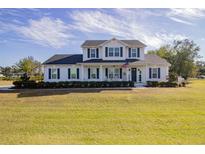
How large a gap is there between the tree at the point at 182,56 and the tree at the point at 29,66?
19263mm

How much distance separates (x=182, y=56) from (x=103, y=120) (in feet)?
123

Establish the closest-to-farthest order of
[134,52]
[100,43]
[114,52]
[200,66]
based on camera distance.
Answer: [114,52], [134,52], [100,43], [200,66]

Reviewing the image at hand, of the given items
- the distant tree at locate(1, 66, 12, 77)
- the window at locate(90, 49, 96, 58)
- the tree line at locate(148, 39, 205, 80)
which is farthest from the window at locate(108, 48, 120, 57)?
the distant tree at locate(1, 66, 12, 77)

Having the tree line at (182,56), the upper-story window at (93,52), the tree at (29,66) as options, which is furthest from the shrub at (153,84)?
the tree at (29,66)

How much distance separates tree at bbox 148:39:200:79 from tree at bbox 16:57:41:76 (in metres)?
19.3

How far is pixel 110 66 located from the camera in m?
29.9

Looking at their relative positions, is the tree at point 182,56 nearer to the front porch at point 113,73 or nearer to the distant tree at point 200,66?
the distant tree at point 200,66

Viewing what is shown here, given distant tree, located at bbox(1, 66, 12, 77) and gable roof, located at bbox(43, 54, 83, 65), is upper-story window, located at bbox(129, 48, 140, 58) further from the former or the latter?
distant tree, located at bbox(1, 66, 12, 77)

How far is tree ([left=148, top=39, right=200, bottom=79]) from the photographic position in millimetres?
46531

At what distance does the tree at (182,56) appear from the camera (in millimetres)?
46531

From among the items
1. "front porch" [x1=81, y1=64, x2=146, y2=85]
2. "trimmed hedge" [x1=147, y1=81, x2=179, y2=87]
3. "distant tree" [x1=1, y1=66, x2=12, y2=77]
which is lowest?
"trimmed hedge" [x1=147, y1=81, x2=179, y2=87]

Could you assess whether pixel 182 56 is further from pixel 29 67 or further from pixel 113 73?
pixel 29 67

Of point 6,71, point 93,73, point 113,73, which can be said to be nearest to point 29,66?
point 6,71
